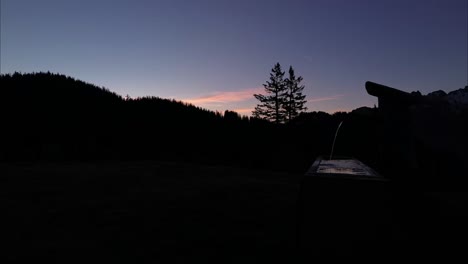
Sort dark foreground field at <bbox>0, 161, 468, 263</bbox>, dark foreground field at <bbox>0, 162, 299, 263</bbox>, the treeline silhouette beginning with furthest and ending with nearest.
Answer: the treeline silhouette
dark foreground field at <bbox>0, 162, 299, 263</bbox>
dark foreground field at <bbox>0, 161, 468, 263</bbox>

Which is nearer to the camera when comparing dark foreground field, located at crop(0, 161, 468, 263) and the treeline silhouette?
dark foreground field, located at crop(0, 161, 468, 263)

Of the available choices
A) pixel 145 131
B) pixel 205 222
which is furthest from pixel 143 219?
pixel 145 131

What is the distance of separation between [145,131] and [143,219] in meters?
14.9

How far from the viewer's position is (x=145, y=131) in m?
19.5

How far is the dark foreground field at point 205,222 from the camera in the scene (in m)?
2.78

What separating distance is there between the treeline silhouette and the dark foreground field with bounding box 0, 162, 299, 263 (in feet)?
26.5

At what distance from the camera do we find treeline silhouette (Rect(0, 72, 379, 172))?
53.5 ft

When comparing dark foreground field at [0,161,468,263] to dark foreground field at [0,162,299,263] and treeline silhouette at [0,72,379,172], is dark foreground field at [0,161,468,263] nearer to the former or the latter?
dark foreground field at [0,162,299,263]

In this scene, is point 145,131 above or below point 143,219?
above

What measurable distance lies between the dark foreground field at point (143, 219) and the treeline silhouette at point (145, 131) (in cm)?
808

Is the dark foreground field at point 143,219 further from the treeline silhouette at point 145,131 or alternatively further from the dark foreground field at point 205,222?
the treeline silhouette at point 145,131

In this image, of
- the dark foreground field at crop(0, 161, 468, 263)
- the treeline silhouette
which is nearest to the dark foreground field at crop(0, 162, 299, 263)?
the dark foreground field at crop(0, 161, 468, 263)

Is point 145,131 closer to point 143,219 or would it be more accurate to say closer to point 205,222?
point 143,219

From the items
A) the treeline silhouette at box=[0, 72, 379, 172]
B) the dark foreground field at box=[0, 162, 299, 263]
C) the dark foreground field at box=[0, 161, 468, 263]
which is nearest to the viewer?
the dark foreground field at box=[0, 161, 468, 263]
